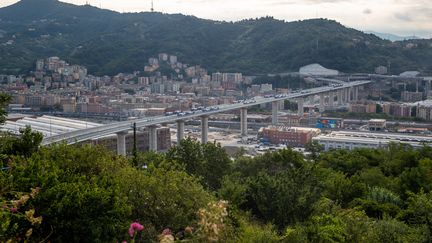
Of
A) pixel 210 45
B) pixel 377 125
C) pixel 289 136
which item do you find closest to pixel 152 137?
pixel 289 136

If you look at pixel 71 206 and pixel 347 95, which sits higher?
pixel 71 206

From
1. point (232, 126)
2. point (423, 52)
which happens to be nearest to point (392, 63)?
point (423, 52)

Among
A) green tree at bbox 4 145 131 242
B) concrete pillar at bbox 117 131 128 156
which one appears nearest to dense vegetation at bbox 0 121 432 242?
green tree at bbox 4 145 131 242

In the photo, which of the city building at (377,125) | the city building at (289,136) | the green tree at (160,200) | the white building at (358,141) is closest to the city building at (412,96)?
the city building at (377,125)

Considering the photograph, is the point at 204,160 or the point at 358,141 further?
the point at 358,141

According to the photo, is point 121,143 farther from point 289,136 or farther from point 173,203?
point 173,203

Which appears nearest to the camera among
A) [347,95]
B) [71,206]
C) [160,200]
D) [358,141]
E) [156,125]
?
[71,206]

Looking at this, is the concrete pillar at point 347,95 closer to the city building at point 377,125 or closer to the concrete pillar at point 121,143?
the city building at point 377,125
